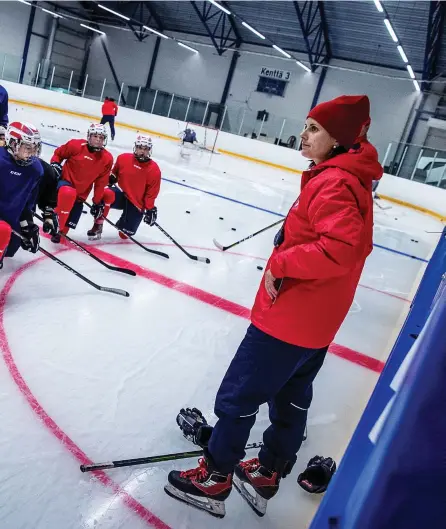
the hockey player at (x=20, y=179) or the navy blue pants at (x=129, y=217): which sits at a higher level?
the hockey player at (x=20, y=179)

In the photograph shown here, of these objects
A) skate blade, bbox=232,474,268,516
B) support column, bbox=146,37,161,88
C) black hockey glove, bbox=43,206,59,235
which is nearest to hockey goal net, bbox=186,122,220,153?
support column, bbox=146,37,161,88

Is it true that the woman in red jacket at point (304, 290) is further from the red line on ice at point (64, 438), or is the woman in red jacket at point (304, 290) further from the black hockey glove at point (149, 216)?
the black hockey glove at point (149, 216)

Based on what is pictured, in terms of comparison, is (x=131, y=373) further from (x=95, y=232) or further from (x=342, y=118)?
(x=95, y=232)

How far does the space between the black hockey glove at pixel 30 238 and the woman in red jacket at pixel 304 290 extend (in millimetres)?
1759

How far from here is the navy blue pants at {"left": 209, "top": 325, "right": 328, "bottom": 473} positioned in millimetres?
1331

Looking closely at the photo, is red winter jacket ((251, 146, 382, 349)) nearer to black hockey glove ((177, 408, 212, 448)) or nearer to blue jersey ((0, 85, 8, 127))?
black hockey glove ((177, 408, 212, 448))

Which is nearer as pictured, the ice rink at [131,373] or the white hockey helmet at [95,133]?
the ice rink at [131,373]

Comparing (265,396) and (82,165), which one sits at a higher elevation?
(82,165)

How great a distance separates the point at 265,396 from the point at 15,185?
2036 mm

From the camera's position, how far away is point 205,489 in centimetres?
150

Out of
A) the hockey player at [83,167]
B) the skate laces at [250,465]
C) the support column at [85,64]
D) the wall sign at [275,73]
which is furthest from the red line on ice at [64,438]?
the support column at [85,64]

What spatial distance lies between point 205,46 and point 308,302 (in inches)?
896

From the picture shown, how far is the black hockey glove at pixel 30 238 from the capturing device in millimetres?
2719

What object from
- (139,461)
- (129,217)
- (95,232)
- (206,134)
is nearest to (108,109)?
(206,134)
